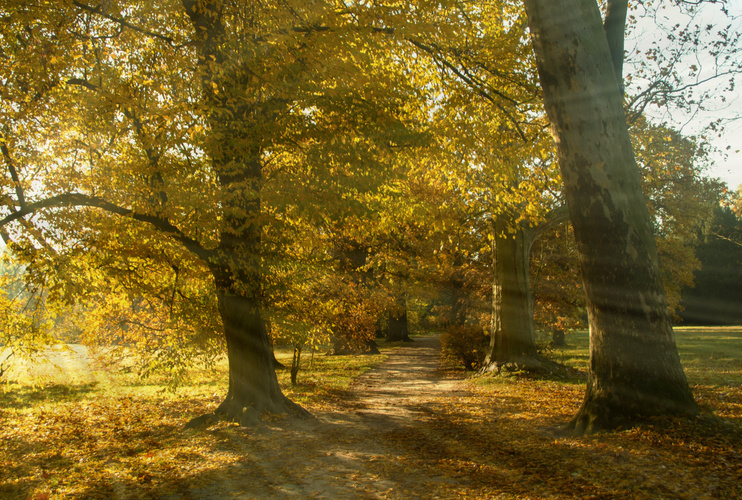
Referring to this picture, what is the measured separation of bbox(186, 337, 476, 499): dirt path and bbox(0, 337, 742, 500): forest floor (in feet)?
0.08

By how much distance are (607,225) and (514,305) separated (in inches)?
345

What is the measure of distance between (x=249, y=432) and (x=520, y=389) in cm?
664

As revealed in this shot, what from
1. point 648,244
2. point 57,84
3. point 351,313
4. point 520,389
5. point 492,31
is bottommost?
point 520,389

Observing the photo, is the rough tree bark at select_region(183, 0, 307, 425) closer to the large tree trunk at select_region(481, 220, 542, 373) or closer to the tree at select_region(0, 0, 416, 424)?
the tree at select_region(0, 0, 416, 424)

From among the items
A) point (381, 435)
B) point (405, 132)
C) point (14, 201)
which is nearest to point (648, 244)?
point (405, 132)

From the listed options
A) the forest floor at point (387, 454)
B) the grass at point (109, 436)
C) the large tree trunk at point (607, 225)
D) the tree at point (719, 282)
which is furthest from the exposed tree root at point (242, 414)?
the tree at point (719, 282)

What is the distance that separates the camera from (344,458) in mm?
6168

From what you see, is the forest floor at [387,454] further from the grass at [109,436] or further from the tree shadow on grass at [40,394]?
the tree shadow on grass at [40,394]

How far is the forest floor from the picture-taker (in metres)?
4.43

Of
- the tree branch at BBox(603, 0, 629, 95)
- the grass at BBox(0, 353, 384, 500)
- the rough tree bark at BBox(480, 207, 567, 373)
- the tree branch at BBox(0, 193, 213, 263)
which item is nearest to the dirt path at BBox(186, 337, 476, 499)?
the grass at BBox(0, 353, 384, 500)

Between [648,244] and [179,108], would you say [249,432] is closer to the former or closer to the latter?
[179,108]

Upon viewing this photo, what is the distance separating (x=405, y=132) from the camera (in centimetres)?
802

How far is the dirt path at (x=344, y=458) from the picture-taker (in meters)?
4.90

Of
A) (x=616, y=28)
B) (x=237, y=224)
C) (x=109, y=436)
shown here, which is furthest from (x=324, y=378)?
(x=616, y=28)
